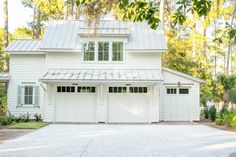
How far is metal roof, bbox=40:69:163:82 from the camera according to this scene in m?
20.0

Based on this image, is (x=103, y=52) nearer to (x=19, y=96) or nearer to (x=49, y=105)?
(x=49, y=105)

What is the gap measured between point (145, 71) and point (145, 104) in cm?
193

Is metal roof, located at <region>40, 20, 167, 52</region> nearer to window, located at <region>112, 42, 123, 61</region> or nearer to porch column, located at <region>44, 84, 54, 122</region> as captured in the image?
window, located at <region>112, 42, 123, 61</region>

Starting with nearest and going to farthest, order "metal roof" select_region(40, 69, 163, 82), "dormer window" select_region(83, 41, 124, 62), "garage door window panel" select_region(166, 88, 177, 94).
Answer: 1. "metal roof" select_region(40, 69, 163, 82)
2. "dormer window" select_region(83, 41, 124, 62)
3. "garage door window panel" select_region(166, 88, 177, 94)

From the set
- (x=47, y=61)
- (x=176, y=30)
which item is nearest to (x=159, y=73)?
(x=47, y=61)

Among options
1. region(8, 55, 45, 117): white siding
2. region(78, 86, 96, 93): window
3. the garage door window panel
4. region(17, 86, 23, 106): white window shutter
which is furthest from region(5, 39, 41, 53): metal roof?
the garage door window panel

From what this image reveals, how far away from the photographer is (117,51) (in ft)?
71.6

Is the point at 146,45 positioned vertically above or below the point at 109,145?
above

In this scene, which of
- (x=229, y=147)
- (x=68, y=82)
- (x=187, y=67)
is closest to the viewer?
(x=229, y=147)

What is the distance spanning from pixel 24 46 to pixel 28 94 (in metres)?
3.09

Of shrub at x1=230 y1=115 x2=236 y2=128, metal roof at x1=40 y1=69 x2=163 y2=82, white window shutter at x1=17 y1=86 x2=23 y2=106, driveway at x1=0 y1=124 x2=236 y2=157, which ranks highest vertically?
metal roof at x1=40 y1=69 x2=163 y2=82

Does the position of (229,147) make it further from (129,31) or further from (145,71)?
(129,31)

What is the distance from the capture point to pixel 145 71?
70.5 ft

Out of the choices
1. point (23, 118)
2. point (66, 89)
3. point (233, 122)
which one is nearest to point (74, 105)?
point (66, 89)
